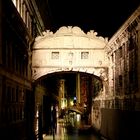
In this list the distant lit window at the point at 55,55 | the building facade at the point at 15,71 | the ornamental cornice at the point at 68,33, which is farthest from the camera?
the distant lit window at the point at 55,55

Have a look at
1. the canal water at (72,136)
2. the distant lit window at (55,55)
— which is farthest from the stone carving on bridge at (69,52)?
the canal water at (72,136)

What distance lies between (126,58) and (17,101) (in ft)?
22.0

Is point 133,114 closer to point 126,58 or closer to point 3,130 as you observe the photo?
point 126,58

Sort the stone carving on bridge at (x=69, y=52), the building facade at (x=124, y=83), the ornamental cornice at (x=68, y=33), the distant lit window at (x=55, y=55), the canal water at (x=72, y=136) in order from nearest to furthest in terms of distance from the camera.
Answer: the building facade at (x=124, y=83) < the ornamental cornice at (x=68, y=33) < the stone carving on bridge at (x=69, y=52) < the distant lit window at (x=55, y=55) < the canal water at (x=72, y=136)

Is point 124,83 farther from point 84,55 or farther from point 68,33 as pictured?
point 68,33

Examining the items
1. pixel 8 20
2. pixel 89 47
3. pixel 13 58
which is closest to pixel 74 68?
pixel 89 47

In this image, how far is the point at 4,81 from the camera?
60.2 ft

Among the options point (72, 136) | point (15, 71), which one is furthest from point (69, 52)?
point (72, 136)

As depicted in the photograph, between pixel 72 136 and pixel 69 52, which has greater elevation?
pixel 69 52

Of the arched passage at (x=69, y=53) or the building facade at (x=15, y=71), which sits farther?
the arched passage at (x=69, y=53)

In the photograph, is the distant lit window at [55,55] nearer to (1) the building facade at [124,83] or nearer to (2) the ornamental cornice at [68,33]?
(2) the ornamental cornice at [68,33]

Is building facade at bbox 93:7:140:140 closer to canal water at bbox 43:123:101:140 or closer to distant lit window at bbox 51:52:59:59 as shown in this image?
distant lit window at bbox 51:52:59:59

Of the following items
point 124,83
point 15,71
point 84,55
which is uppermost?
point 84,55

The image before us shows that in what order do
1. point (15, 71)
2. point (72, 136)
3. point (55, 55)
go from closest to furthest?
point (15, 71), point (55, 55), point (72, 136)
